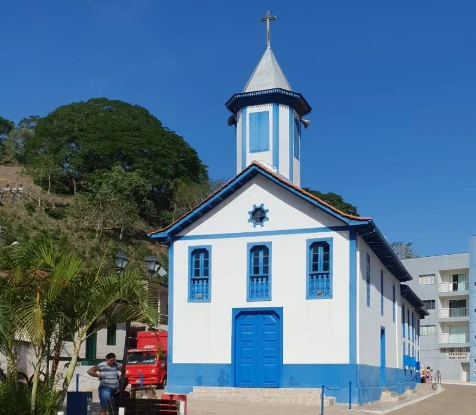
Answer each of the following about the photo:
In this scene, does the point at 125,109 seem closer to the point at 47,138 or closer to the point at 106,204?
the point at 47,138

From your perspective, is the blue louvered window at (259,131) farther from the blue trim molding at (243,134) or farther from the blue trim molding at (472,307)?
the blue trim molding at (472,307)

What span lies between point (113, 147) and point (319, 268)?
46.1 m

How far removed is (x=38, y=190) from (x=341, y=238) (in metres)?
48.5

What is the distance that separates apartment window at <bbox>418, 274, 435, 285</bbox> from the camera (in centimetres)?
7081

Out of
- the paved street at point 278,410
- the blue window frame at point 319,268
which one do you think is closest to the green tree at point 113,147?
the blue window frame at point 319,268

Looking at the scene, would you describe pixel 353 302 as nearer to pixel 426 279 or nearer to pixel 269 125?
pixel 269 125

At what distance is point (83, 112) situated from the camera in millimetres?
73062

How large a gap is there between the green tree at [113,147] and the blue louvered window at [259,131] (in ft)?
125

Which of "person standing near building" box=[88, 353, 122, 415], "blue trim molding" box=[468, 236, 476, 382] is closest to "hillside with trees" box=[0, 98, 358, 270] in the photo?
"blue trim molding" box=[468, 236, 476, 382]

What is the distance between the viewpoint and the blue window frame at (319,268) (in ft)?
77.0

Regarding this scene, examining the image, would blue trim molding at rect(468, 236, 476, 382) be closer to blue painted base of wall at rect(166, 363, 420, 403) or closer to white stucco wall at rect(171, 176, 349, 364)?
blue painted base of wall at rect(166, 363, 420, 403)

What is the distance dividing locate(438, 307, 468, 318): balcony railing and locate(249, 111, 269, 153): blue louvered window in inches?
1862

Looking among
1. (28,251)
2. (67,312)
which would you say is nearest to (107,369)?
(67,312)

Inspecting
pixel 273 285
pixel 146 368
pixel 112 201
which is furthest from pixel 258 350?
pixel 112 201
